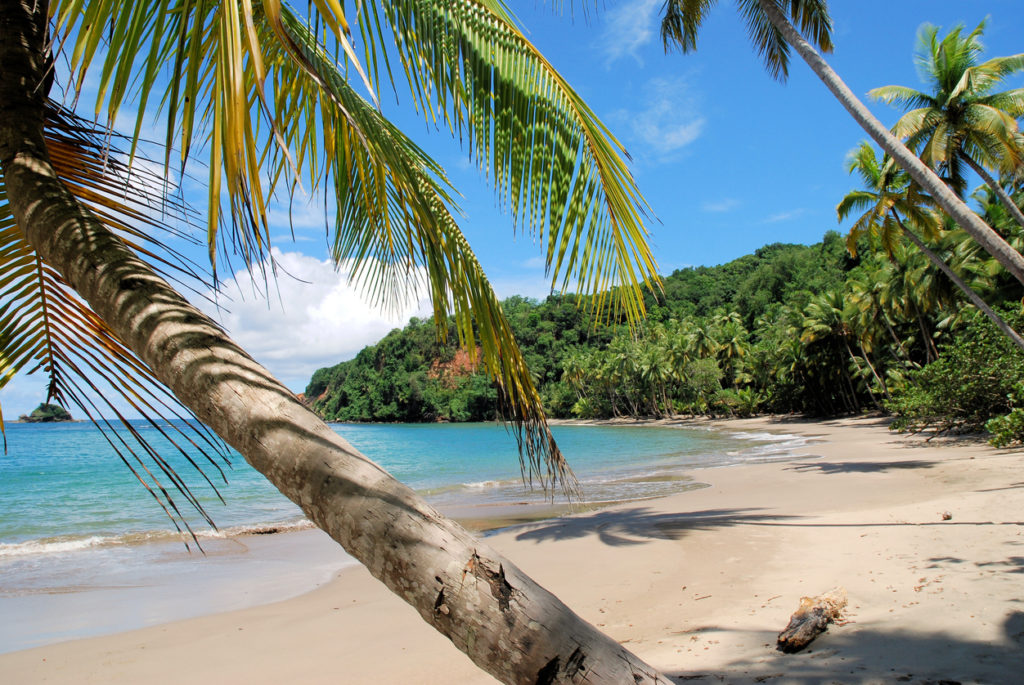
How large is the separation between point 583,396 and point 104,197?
257 ft

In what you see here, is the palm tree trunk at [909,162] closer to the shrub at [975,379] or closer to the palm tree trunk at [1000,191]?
the palm tree trunk at [1000,191]

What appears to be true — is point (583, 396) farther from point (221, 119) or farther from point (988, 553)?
point (221, 119)

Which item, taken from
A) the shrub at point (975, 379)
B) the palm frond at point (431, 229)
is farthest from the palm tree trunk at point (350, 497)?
the shrub at point (975, 379)

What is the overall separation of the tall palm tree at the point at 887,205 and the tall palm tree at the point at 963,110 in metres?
1.54

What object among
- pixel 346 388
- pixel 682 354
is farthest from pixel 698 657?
pixel 346 388

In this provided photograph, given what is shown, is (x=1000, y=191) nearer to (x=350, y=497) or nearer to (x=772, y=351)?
(x=350, y=497)

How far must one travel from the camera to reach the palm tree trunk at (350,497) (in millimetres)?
871

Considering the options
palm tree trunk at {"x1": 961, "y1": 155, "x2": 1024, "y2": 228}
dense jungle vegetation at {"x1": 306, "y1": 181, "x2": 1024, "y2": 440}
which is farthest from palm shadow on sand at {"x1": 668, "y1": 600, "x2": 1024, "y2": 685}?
palm tree trunk at {"x1": 961, "y1": 155, "x2": 1024, "y2": 228}

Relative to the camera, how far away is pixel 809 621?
13.0 ft

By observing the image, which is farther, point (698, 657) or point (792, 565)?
point (792, 565)

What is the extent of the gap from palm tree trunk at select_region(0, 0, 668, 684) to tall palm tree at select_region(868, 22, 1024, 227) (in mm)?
13968

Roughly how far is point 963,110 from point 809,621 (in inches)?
506

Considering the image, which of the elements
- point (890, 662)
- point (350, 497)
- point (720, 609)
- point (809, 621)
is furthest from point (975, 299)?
point (350, 497)

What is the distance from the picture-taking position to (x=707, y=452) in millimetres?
25031
